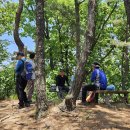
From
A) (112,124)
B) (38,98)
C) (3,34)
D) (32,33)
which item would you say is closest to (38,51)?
(38,98)

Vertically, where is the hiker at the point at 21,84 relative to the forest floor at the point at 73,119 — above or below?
above

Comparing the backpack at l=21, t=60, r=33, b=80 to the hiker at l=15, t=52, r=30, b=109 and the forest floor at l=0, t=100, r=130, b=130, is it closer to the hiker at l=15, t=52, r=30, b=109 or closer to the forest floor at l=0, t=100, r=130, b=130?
the hiker at l=15, t=52, r=30, b=109

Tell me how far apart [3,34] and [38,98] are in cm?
1794

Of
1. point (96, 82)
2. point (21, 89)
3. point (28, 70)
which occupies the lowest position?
point (21, 89)

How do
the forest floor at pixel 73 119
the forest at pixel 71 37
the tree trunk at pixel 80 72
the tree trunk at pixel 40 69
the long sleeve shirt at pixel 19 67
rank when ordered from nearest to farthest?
the forest floor at pixel 73 119 → the tree trunk at pixel 80 72 → the tree trunk at pixel 40 69 → the long sleeve shirt at pixel 19 67 → the forest at pixel 71 37

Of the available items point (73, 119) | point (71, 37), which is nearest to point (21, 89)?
point (73, 119)

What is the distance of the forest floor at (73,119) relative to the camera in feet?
34.5

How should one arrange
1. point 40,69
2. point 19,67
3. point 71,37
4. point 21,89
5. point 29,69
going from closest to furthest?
point 40,69
point 21,89
point 19,67
point 29,69
point 71,37

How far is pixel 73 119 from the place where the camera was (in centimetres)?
1101

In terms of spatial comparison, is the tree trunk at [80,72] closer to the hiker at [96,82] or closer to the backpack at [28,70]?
the hiker at [96,82]

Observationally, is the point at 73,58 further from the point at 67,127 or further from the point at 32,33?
the point at 67,127

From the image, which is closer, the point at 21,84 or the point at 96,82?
the point at 21,84

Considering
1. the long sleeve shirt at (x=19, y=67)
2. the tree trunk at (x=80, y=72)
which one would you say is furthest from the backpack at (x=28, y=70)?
the tree trunk at (x=80, y=72)

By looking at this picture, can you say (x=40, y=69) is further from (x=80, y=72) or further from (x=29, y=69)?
(x=29, y=69)
